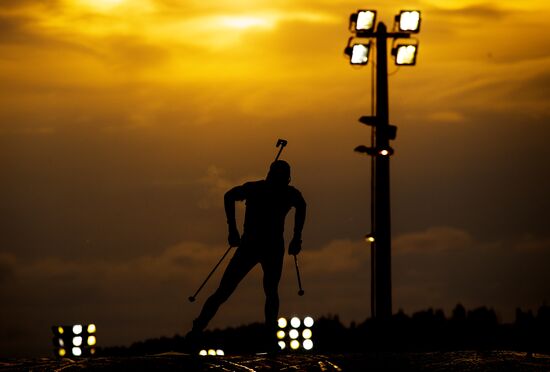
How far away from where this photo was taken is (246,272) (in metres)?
20.5

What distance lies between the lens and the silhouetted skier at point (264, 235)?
66.5 ft

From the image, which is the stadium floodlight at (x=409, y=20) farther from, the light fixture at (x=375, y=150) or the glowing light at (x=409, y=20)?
the light fixture at (x=375, y=150)

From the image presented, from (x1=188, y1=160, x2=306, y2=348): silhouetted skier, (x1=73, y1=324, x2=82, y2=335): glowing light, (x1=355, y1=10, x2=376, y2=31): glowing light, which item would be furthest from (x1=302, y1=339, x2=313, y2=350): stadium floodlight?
(x1=188, y1=160, x2=306, y2=348): silhouetted skier

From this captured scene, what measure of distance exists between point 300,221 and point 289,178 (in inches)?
24.3

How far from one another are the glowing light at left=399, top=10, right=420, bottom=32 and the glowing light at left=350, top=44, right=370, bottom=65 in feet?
2.62

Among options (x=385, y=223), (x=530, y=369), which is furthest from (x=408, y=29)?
(x=530, y=369)

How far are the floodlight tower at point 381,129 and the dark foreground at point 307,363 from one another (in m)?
10.2

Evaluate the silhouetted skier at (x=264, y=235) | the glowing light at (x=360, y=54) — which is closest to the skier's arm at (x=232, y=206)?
the silhouetted skier at (x=264, y=235)

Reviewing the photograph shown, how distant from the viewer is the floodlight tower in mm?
30406

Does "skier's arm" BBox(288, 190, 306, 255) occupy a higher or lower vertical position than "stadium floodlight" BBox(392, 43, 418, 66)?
lower

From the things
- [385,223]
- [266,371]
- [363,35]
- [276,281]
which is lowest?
[266,371]

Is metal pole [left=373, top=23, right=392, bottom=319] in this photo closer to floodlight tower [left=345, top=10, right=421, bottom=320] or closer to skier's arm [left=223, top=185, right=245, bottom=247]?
floodlight tower [left=345, top=10, right=421, bottom=320]

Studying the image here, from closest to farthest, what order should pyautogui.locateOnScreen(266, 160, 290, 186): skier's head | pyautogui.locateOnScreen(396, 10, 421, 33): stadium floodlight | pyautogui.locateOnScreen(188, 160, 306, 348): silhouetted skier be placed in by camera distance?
pyautogui.locateOnScreen(266, 160, 290, 186): skier's head < pyautogui.locateOnScreen(188, 160, 306, 348): silhouetted skier < pyautogui.locateOnScreen(396, 10, 421, 33): stadium floodlight

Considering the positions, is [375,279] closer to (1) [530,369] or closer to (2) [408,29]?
(2) [408,29]
